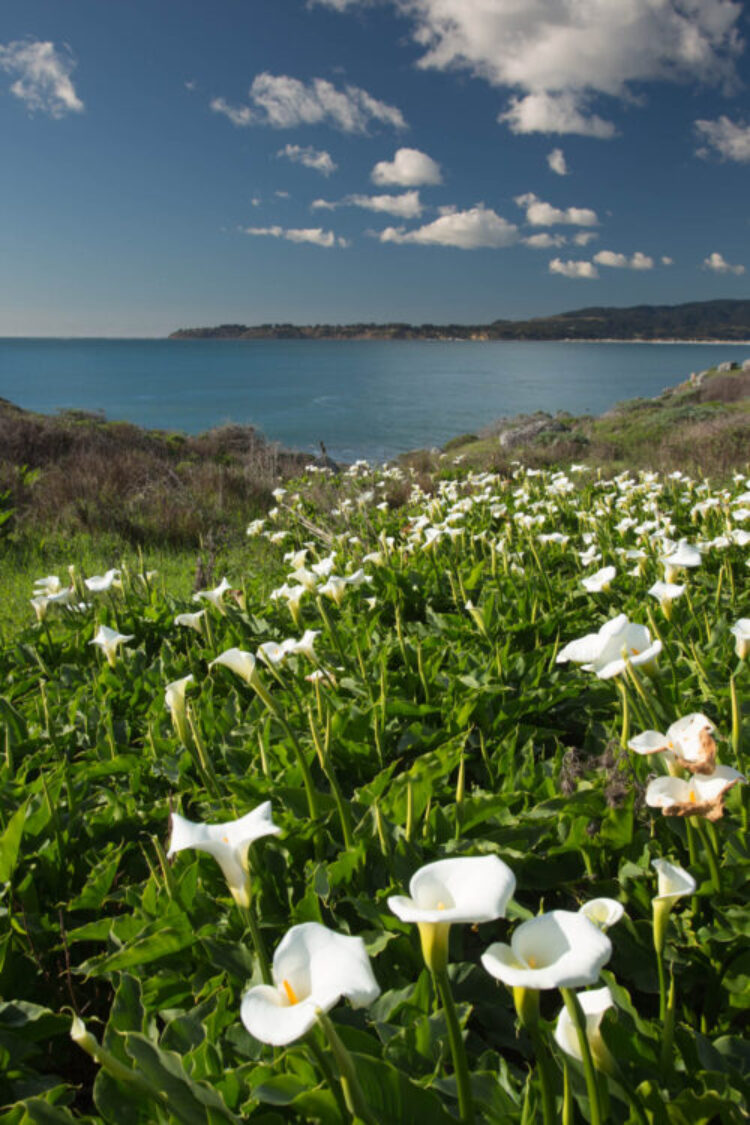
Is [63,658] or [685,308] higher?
[685,308]

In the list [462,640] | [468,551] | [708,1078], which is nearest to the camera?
[708,1078]

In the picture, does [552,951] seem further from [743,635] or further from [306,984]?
[743,635]

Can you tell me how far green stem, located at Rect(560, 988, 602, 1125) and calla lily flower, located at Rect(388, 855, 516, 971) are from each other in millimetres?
127

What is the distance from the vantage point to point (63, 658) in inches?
133

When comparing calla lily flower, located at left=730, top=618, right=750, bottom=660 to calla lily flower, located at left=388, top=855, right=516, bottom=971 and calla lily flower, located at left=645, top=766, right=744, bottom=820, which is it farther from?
calla lily flower, located at left=388, top=855, right=516, bottom=971

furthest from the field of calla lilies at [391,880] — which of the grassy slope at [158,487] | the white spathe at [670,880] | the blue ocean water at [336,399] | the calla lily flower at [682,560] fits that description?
the blue ocean water at [336,399]

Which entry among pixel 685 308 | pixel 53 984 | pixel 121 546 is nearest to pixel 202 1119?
pixel 53 984

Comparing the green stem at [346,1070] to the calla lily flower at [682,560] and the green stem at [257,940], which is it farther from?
the calla lily flower at [682,560]

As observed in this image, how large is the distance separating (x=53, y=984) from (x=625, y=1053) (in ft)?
4.41

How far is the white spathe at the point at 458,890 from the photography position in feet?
2.31

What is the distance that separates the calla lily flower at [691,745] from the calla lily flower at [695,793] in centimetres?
2

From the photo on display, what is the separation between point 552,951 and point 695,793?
50 cm

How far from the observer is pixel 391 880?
1497 millimetres

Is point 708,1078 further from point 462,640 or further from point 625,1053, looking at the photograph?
point 462,640
